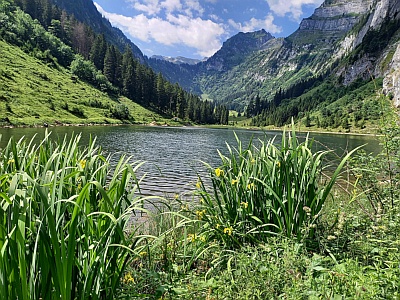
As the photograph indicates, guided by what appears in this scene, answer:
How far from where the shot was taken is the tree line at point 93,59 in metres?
119

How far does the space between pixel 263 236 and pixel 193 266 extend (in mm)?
1236

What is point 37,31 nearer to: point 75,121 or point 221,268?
point 75,121

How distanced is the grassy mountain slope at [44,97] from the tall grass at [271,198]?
56663 millimetres

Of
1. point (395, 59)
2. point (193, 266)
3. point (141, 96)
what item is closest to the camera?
point (193, 266)

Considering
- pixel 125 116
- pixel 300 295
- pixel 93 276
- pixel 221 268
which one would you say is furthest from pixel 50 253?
pixel 125 116

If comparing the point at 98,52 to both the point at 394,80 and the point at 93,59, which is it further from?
the point at 394,80

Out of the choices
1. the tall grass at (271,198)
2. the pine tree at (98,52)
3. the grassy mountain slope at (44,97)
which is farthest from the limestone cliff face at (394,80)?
the tall grass at (271,198)

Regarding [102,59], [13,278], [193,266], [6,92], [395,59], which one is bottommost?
[193,266]

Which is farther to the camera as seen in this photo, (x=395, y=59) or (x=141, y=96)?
(x=395, y=59)

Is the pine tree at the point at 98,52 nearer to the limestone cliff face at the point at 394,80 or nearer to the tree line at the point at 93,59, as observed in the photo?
the tree line at the point at 93,59

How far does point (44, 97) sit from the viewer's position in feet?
258

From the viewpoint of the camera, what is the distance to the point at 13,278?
2.23 metres

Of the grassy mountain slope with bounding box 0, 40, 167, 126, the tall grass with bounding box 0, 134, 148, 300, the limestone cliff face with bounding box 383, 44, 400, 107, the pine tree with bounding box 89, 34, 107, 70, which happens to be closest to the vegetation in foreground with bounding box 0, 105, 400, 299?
the tall grass with bounding box 0, 134, 148, 300

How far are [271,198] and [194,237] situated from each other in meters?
1.37
